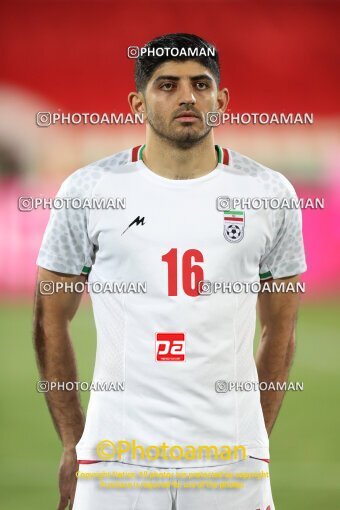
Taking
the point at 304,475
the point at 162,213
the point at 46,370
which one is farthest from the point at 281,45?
the point at 304,475

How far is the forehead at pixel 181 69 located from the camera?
180 cm

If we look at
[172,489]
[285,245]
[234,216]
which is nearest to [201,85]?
[234,216]

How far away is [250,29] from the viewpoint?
2.33 m

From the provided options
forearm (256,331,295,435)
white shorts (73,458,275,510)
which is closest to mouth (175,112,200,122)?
forearm (256,331,295,435)

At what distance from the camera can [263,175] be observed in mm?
1886

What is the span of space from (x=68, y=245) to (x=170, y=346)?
334 mm

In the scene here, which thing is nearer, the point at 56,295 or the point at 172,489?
the point at 172,489

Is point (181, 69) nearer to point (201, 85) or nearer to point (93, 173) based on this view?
point (201, 85)

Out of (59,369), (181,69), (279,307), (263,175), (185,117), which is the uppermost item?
(181,69)

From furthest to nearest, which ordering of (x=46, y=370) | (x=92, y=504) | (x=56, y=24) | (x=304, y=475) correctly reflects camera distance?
1. (x=304, y=475)
2. (x=56, y=24)
3. (x=46, y=370)
4. (x=92, y=504)

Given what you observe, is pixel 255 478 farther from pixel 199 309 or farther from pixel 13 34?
pixel 13 34

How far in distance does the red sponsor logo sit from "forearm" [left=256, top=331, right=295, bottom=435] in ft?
0.83

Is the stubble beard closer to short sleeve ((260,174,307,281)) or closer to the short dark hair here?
the short dark hair

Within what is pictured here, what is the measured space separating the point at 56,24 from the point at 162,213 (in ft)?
2.57
